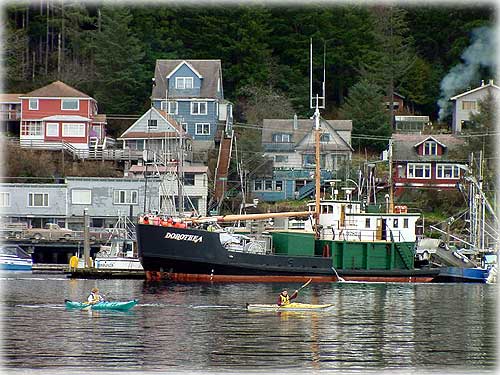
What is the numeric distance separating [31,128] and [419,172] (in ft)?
101

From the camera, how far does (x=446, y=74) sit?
104312 millimetres

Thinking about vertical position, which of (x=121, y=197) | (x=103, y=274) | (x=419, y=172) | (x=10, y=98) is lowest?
(x=103, y=274)

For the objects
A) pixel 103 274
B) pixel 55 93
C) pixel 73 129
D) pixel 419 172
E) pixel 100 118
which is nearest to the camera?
pixel 103 274

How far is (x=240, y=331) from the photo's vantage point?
4078 cm

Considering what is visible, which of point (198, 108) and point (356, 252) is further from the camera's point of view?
point (198, 108)

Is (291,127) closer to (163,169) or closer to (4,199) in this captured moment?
(163,169)

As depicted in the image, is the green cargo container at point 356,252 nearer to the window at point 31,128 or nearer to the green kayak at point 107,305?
the green kayak at point 107,305

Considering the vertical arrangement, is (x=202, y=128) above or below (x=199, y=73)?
below

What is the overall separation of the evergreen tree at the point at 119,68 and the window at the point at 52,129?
792 cm

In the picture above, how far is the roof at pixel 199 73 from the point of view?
A: 316 ft

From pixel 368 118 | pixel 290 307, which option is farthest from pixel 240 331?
pixel 368 118

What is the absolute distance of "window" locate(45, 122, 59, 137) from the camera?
91500mm

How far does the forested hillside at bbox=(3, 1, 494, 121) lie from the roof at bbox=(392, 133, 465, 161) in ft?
30.0

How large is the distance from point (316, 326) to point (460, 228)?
38.7m
